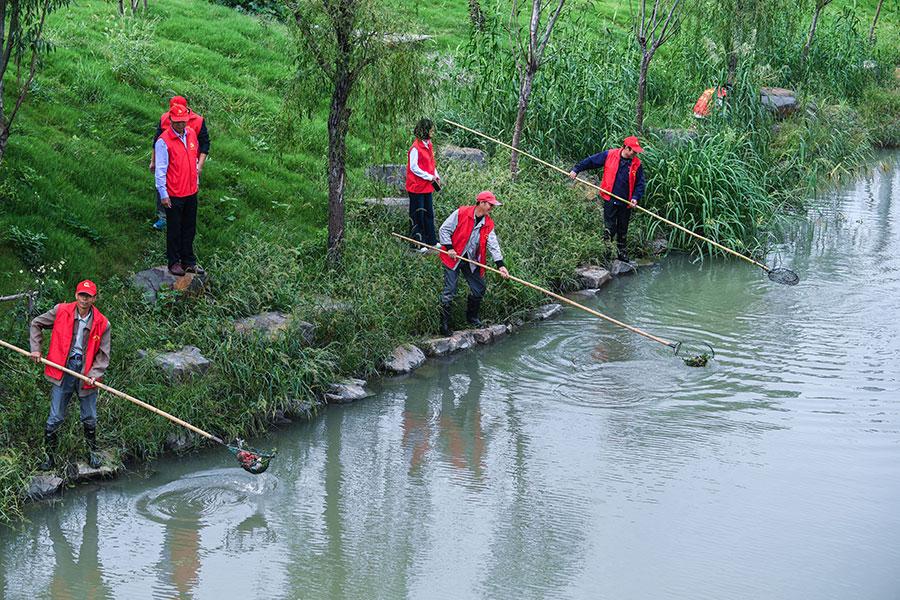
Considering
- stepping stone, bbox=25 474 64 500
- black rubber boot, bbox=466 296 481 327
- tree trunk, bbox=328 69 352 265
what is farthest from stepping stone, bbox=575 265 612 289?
stepping stone, bbox=25 474 64 500

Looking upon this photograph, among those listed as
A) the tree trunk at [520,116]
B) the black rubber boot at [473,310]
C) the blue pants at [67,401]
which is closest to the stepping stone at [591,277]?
the tree trunk at [520,116]

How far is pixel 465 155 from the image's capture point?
52.3 ft

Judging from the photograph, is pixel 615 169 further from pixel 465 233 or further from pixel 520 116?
pixel 465 233

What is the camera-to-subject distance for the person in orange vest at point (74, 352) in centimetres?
864

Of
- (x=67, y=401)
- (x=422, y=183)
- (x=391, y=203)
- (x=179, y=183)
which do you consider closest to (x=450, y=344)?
(x=422, y=183)

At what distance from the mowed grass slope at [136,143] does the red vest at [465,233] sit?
190cm

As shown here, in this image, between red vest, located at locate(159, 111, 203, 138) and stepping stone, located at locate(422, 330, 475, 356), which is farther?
stepping stone, located at locate(422, 330, 475, 356)

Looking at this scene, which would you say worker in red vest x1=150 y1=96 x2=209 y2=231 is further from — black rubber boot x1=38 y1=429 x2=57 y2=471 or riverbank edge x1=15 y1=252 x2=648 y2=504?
black rubber boot x1=38 y1=429 x2=57 y2=471

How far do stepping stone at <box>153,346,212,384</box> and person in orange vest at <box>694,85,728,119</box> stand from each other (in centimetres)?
1005

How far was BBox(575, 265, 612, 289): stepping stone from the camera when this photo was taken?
14.4 metres

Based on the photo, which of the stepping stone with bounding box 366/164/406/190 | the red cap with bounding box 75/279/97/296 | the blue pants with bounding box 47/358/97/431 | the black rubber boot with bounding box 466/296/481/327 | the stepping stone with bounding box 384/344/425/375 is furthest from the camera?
the stepping stone with bounding box 366/164/406/190

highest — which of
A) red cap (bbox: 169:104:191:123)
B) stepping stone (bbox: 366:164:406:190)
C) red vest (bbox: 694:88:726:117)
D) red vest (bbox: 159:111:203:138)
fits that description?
red vest (bbox: 694:88:726:117)

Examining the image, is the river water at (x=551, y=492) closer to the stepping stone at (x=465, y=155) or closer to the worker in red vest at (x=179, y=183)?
the worker in red vest at (x=179, y=183)

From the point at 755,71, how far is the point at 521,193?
5.97 m
